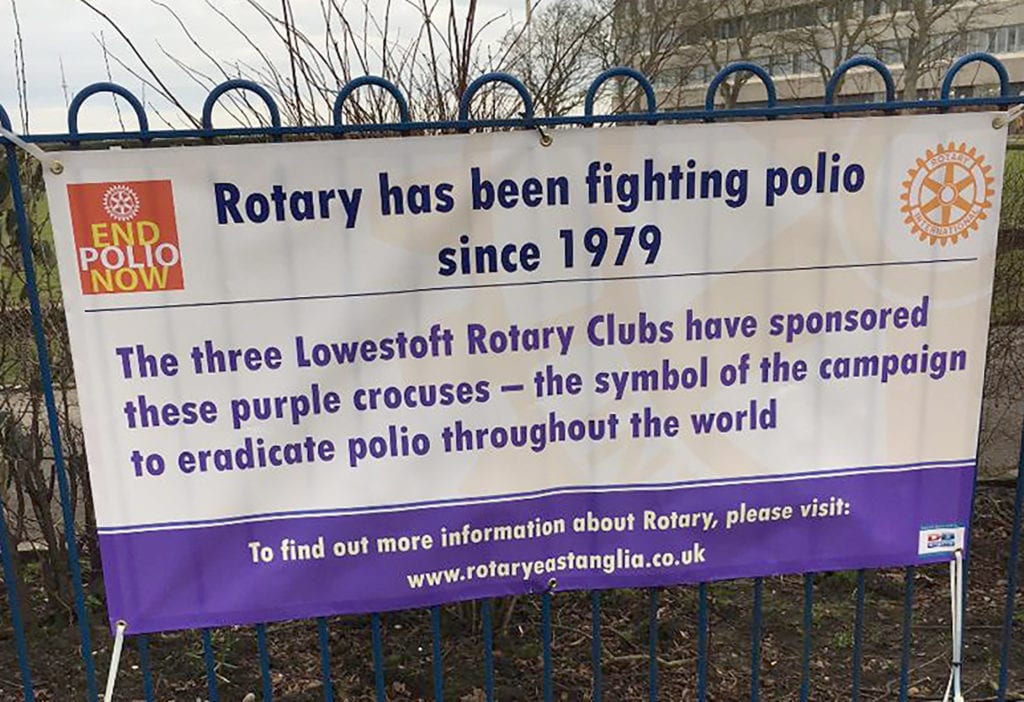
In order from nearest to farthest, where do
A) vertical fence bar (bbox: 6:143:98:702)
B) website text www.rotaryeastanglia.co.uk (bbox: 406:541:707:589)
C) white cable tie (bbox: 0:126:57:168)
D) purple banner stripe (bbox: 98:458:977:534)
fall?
white cable tie (bbox: 0:126:57:168)
vertical fence bar (bbox: 6:143:98:702)
purple banner stripe (bbox: 98:458:977:534)
website text www.rotaryeastanglia.co.uk (bbox: 406:541:707:589)

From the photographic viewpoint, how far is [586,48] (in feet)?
10.6

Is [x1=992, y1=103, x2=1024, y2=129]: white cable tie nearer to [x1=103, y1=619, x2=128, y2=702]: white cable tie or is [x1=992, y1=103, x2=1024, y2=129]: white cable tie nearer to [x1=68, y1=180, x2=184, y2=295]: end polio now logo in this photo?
[x1=68, y1=180, x2=184, y2=295]: end polio now logo

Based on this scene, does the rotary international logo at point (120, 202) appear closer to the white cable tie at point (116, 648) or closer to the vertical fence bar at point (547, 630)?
the white cable tie at point (116, 648)

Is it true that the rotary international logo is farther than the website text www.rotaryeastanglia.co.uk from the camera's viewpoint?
No

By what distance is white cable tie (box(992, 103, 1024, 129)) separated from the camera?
217cm

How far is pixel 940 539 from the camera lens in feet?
8.04

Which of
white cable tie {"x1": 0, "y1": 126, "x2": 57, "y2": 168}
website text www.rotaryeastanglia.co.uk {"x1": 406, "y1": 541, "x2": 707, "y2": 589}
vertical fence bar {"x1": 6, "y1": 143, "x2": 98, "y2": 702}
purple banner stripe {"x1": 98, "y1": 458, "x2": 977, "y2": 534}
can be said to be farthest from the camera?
website text www.rotaryeastanglia.co.uk {"x1": 406, "y1": 541, "x2": 707, "y2": 589}

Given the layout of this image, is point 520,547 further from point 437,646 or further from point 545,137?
point 545,137

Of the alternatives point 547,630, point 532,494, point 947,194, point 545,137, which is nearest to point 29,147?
point 545,137

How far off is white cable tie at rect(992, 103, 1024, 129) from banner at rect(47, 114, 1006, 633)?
0.03m

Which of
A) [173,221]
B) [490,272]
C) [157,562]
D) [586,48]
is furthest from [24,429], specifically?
[586,48]

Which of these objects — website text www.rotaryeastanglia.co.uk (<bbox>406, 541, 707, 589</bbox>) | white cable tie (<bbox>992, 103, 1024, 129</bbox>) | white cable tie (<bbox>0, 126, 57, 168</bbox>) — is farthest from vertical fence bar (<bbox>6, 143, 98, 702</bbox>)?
white cable tie (<bbox>992, 103, 1024, 129</bbox>)

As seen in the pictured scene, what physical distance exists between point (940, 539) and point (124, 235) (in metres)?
2.31

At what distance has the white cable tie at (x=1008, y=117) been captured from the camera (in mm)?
2174
